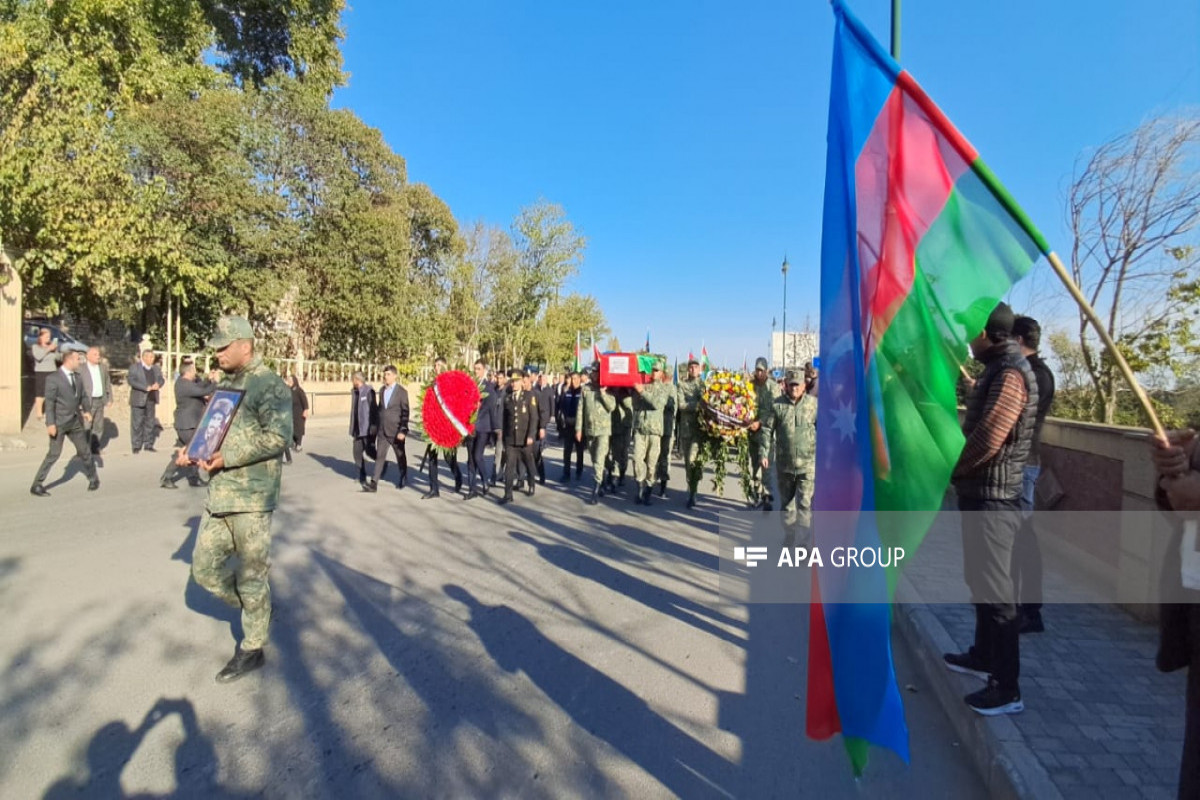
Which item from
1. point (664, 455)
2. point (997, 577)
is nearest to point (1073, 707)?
point (997, 577)

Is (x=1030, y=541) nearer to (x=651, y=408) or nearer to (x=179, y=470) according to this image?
(x=651, y=408)

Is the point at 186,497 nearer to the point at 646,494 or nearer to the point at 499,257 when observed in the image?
the point at 646,494

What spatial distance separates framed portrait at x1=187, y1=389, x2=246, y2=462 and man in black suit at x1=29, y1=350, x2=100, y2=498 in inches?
251

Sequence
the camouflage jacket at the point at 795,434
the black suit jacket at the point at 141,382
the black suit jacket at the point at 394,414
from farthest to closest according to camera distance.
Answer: the black suit jacket at the point at 141,382 → the black suit jacket at the point at 394,414 → the camouflage jacket at the point at 795,434

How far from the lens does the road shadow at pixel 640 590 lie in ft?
17.3

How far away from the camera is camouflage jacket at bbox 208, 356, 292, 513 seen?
13.5ft

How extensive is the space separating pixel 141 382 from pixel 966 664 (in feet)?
46.6

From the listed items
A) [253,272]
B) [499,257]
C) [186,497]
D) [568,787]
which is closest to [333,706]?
[568,787]

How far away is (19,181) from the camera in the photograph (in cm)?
1189

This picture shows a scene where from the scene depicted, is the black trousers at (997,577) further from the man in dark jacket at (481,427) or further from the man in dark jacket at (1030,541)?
the man in dark jacket at (481,427)

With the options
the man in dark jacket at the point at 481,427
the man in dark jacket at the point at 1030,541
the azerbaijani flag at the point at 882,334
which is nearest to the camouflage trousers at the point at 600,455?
the man in dark jacket at the point at 481,427

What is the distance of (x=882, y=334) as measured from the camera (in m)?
2.97

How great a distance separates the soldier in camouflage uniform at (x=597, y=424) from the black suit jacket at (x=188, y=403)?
18.3 ft

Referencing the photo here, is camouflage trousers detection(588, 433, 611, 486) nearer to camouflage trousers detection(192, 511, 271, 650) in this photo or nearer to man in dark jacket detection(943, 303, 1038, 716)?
camouflage trousers detection(192, 511, 271, 650)
